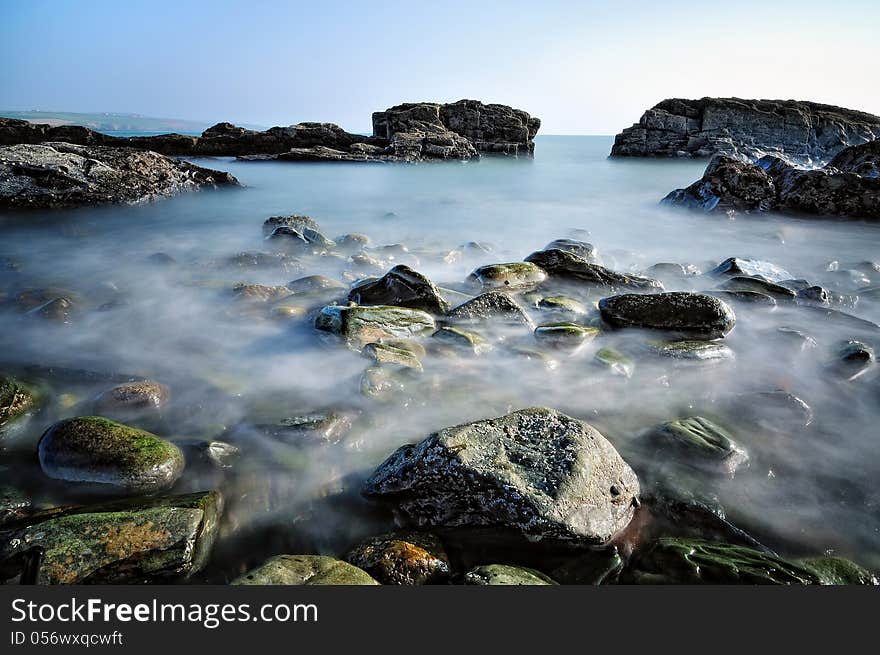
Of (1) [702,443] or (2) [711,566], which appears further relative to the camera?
(1) [702,443]

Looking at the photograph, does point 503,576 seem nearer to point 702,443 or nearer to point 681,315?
point 702,443

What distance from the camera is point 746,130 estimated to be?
42031 mm

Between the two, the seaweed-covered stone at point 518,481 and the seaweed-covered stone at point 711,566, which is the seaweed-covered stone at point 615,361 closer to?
the seaweed-covered stone at point 518,481

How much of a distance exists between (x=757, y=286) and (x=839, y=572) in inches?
174

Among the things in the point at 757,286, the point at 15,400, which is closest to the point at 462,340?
the point at 15,400

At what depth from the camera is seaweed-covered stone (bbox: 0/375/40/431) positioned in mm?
2776

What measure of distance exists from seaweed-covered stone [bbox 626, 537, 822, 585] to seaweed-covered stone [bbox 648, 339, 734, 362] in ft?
6.23

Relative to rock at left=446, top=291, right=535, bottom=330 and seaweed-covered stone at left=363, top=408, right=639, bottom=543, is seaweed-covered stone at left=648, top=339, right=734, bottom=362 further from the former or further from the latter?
seaweed-covered stone at left=363, top=408, right=639, bottom=543

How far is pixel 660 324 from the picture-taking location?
3.99 metres

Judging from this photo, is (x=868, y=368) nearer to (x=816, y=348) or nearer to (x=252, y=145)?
(x=816, y=348)

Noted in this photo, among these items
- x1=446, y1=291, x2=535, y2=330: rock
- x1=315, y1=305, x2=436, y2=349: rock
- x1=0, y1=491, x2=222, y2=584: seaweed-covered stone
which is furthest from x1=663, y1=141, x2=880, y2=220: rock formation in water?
x1=0, y1=491, x2=222, y2=584: seaweed-covered stone

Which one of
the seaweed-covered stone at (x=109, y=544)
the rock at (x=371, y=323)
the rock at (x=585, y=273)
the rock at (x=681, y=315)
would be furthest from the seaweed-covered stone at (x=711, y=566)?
the rock at (x=585, y=273)

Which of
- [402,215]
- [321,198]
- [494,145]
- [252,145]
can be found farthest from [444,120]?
[402,215]

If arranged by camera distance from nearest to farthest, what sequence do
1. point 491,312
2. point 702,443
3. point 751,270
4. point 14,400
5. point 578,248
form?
1. point 702,443
2. point 14,400
3. point 491,312
4. point 751,270
5. point 578,248
